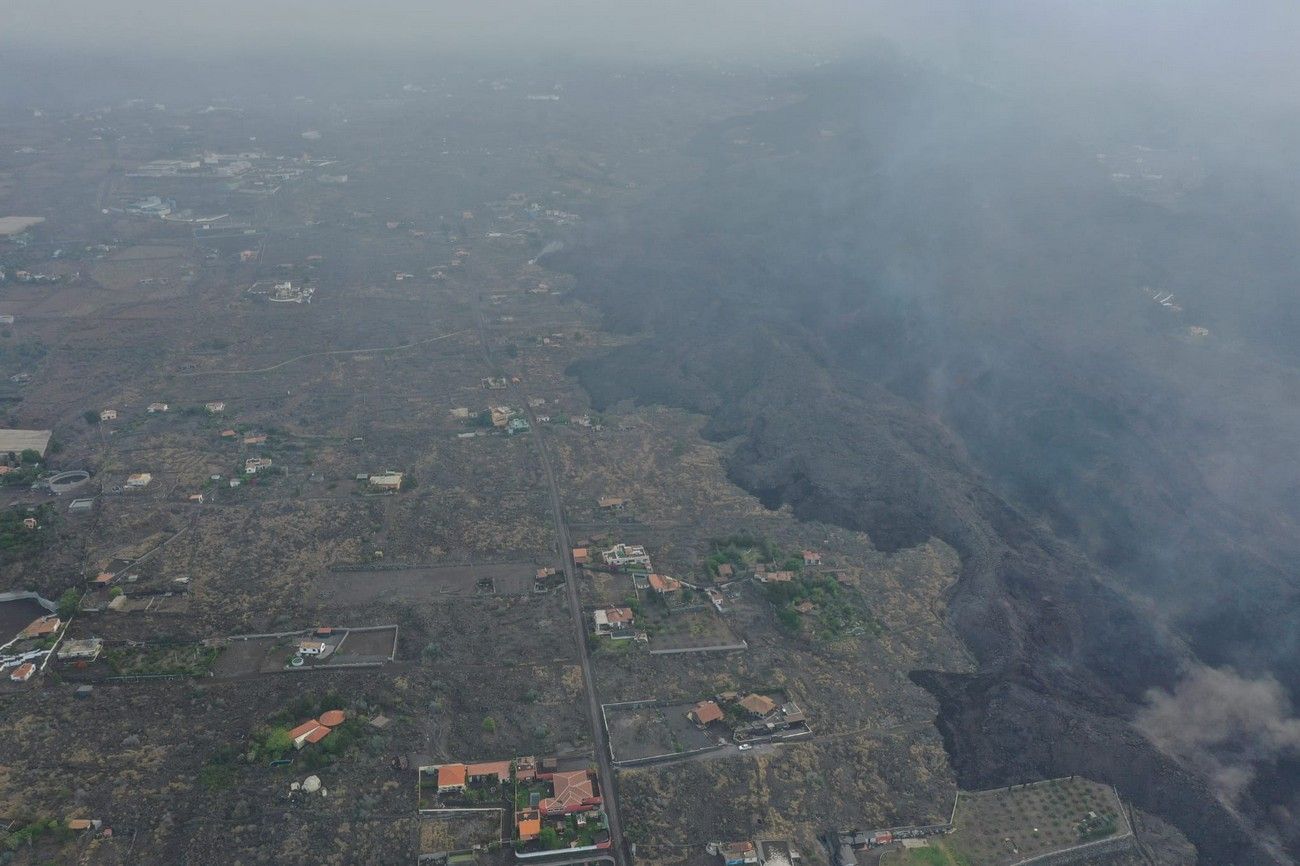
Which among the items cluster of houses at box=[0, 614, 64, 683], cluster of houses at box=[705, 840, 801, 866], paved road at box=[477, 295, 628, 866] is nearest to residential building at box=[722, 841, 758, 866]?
cluster of houses at box=[705, 840, 801, 866]

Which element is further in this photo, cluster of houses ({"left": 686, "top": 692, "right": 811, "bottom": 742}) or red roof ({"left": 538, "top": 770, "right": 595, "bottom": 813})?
cluster of houses ({"left": 686, "top": 692, "right": 811, "bottom": 742})

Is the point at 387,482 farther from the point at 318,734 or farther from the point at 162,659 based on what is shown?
the point at 318,734

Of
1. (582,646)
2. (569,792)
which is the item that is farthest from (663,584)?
(569,792)

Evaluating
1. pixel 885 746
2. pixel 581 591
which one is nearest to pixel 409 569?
pixel 581 591

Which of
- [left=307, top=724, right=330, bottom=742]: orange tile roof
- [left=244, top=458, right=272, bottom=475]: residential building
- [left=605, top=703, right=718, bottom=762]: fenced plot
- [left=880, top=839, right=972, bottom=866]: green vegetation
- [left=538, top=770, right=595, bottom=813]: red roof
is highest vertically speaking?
[left=244, top=458, right=272, bottom=475]: residential building

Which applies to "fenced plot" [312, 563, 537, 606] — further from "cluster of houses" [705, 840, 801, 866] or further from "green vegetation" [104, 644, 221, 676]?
"cluster of houses" [705, 840, 801, 866]

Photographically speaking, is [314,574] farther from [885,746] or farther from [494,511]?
[885,746]
